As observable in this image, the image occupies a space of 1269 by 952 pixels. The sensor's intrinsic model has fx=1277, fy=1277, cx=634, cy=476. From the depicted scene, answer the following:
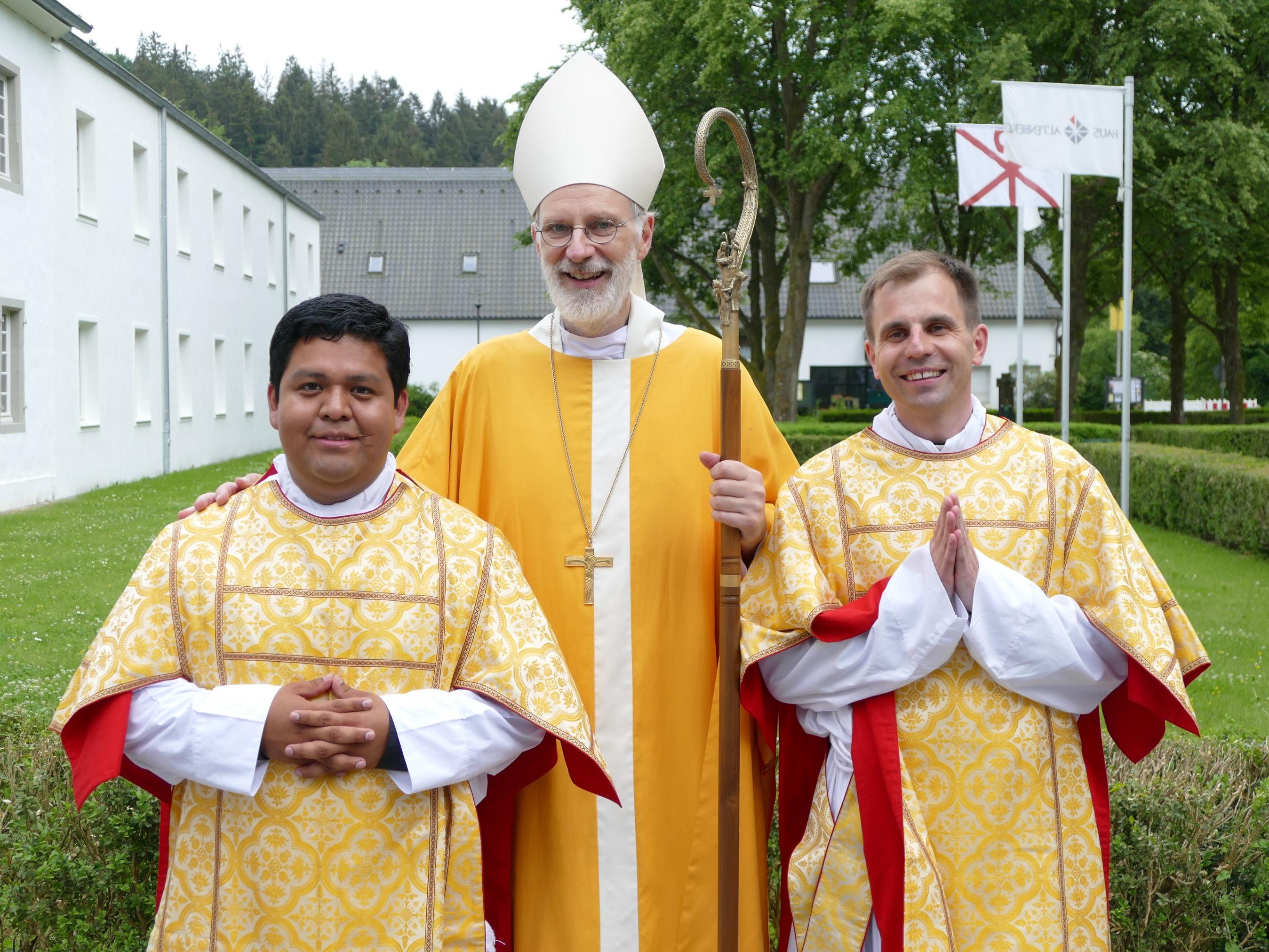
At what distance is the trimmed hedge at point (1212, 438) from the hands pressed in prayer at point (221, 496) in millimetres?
21627

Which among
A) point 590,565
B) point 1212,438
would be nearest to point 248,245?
point 1212,438

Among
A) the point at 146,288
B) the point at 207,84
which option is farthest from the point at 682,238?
the point at 207,84

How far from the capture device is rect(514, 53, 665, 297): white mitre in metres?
3.18

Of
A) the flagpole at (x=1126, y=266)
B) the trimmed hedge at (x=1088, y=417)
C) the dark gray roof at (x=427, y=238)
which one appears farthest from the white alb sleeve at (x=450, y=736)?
the dark gray roof at (x=427, y=238)

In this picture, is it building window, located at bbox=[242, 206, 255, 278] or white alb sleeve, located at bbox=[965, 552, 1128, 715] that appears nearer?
white alb sleeve, located at bbox=[965, 552, 1128, 715]

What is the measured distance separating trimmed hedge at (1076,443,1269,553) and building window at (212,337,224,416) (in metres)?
16.4

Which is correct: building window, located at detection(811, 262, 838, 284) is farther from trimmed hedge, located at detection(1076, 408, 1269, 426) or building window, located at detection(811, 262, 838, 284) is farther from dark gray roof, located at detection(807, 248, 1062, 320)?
trimmed hedge, located at detection(1076, 408, 1269, 426)

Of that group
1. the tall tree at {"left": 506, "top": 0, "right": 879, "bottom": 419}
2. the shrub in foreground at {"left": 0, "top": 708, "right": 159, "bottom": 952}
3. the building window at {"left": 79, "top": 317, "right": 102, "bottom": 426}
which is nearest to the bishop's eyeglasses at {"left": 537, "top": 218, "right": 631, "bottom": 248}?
the shrub in foreground at {"left": 0, "top": 708, "right": 159, "bottom": 952}

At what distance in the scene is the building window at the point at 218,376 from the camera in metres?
24.8

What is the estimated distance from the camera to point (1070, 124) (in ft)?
38.8

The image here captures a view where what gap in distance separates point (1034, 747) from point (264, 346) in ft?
91.9

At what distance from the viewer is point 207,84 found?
3115 inches

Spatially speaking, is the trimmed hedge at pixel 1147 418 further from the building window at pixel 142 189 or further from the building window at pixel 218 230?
the building window at pixel 142 189

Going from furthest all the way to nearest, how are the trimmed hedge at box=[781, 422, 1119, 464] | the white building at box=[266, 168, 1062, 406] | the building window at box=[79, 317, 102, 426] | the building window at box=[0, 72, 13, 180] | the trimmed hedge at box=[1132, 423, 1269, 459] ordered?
1. the white building at box=[266, 168, 1062, 406]
2. the trimmed hedge at box=[1132, 423, 1269, 459]
3. the trimmed hedge at box=[781, 422, 1119, 464]
4. the building window at box=[79, 317, 102, 426]
5. the building window at box=[0, 72, 13, 180]
